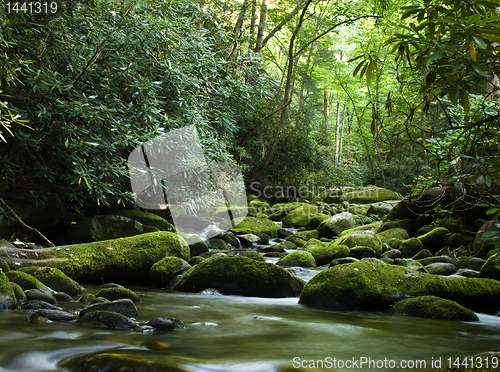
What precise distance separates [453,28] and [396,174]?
71.6 ft

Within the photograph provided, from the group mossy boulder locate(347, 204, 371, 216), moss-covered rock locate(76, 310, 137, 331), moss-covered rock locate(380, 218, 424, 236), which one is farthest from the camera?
mossy boulder locate(347, 204, 371, 216)

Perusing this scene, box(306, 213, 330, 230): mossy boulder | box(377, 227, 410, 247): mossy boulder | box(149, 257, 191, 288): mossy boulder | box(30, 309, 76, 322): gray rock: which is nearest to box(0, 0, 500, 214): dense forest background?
box(149, 257, 191, 288): mossy boulder

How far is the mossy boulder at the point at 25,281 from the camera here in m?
4.34

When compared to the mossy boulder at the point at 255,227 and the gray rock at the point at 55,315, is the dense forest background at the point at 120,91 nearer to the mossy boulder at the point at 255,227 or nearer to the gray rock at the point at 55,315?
the gray rock at the point at 55,315

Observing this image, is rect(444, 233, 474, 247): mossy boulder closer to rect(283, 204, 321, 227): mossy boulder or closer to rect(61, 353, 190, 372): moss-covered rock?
rect(283, 204, 321, 227): mossy boulder

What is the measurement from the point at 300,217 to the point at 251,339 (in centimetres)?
1056

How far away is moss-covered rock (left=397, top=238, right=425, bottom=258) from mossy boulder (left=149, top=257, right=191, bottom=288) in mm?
5349

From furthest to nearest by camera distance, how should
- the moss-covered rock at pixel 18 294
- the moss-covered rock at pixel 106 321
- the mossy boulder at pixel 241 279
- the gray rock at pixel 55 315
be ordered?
the mossy boulder at pixel 241 279 < the moss-covered rock at pixel 18 294 < the gray rock at pixel 55 315 < the moss-covered rock at pixel 106 321

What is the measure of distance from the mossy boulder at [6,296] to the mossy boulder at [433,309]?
4030mm

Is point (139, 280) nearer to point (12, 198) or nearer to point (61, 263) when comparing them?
point (61, 263)

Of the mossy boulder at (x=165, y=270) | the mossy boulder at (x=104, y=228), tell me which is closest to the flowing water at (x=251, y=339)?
the mossy boulder at (x=165, y=270)

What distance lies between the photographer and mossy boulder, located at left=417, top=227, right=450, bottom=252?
9156 mm

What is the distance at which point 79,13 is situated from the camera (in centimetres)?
622

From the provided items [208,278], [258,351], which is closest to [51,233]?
[208,278]
